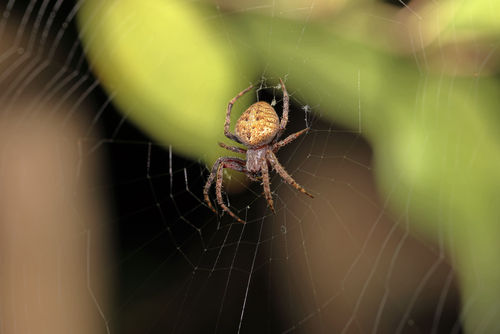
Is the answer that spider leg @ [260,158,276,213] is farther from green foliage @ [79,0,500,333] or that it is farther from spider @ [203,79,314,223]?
green foliage @ [79,0,500,333]

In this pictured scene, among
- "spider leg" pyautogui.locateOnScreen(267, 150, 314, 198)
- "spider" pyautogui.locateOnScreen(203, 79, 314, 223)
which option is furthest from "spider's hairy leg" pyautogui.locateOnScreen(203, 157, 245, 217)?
"spider leg" pyautogui.locateOnScreen(267, 150, 314, 198)

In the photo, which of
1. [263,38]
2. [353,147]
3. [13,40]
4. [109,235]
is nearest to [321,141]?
[353,147]

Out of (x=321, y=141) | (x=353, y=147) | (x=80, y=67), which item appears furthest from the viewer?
(x=80, y=67)

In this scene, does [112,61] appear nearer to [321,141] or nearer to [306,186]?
[321,141]

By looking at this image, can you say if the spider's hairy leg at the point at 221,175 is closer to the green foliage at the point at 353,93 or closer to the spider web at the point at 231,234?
the spider web at the point at 231,234

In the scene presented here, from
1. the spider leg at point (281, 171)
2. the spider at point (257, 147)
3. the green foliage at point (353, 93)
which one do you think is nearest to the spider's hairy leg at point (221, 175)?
the spider at point (257, 147)
